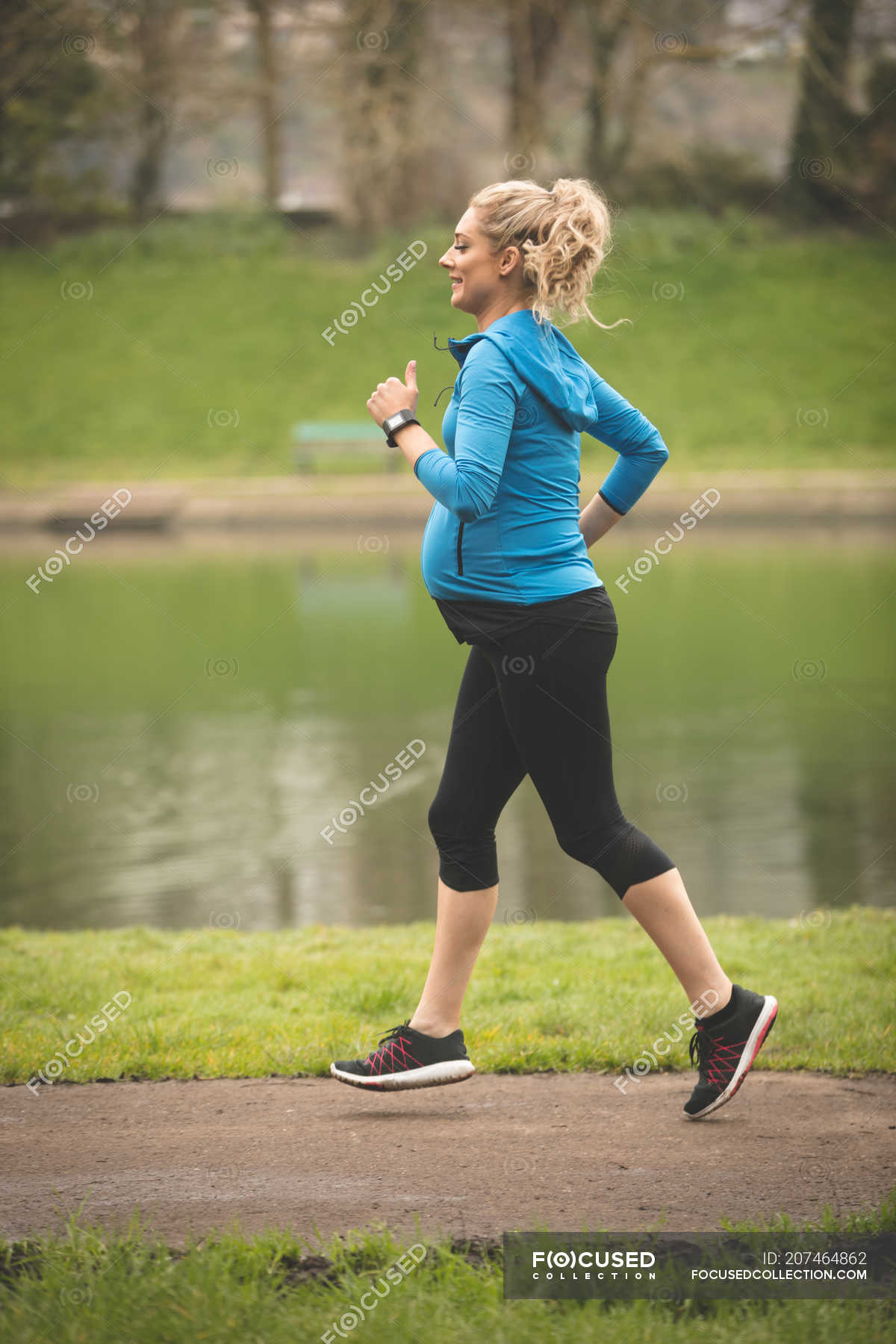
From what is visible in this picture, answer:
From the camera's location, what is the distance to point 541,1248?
254 cm

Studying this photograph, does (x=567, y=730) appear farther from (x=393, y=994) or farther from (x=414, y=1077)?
(x=393, y=994)

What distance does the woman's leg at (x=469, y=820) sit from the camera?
3443mm

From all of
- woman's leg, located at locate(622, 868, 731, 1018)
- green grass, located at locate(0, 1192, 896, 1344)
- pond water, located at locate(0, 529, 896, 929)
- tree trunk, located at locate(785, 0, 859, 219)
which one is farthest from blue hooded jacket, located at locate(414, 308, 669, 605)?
tree trunk, located at locate(785, 0, 859, 219)

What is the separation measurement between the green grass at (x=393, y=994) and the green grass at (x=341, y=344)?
18.6 m

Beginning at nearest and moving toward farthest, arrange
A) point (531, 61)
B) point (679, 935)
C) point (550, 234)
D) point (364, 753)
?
point (550, 234)
point (679, 935)
point (364, 753)
point (531, 61)

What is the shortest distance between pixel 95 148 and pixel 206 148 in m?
10.2

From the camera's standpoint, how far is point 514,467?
10.7 ft

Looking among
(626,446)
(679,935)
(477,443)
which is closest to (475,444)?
(477,443)

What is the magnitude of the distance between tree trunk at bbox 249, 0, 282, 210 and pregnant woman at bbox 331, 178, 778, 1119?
103 ft

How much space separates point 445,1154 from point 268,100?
35633 millimetres

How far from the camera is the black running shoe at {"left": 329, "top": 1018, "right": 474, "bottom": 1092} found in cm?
346

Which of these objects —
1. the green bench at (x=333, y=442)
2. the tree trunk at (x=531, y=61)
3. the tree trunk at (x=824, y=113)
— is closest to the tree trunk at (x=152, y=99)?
the tree trunk at (x=531, y=61)

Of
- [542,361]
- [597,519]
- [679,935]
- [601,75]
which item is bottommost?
[679,935]

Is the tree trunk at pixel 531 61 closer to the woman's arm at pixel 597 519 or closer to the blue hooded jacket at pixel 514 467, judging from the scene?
the woman's arm at pixel 597 519
